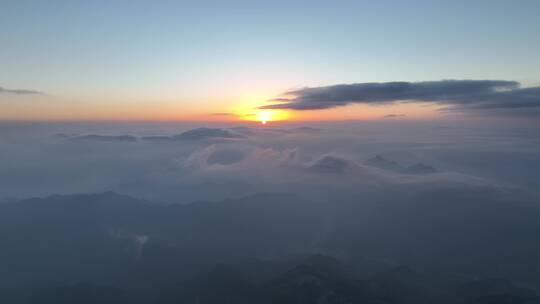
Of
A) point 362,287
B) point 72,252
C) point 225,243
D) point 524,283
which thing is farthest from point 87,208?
point 524,283

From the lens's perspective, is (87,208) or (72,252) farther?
(87,208)

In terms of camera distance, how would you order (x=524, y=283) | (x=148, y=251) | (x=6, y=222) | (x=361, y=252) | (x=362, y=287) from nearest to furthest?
(x=362, y=287) → (x=524, y=283) → (x=361, y=252) → (x=148, y=251) → (x=6, y=222)

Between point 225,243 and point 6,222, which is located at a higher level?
point 6,222

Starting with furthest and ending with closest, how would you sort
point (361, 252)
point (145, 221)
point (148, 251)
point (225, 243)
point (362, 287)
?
point (145, 221)
point (225, 243)
point (148, 251)
point (361, 252)
point (362, 287)

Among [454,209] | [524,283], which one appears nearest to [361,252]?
[524,283]

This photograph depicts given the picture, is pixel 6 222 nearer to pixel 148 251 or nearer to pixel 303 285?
pixel 148 251

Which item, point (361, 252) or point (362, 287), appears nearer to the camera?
point (362, 287)

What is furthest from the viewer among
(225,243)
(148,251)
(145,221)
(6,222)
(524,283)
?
(145,221)

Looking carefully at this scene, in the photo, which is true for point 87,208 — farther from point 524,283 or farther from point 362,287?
point 524,283

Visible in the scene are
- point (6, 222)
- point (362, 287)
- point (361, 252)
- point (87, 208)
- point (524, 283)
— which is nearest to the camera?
point (362, 287)
